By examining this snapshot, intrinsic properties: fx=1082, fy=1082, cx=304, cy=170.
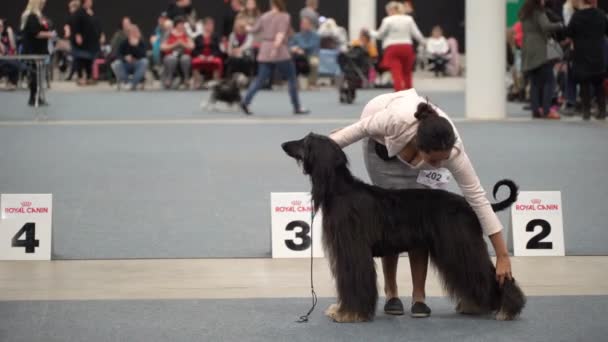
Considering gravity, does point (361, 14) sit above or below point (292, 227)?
above

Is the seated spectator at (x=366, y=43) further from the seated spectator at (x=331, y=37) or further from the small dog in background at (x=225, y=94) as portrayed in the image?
the small dog in background at (x=225, y=94)

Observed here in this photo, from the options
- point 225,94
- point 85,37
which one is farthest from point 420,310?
point 85,37

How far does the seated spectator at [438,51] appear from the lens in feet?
74.9

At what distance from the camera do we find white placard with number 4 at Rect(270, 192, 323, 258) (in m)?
5.73

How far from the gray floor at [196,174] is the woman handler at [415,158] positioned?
1.49 meters

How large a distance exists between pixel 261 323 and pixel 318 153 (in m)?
0.78

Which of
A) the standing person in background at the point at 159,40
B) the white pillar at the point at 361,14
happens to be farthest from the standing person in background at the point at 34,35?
the white pillar at the point at 361,14

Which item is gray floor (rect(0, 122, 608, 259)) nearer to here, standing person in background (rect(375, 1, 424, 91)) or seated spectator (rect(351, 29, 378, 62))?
standing person in background (rect(375, 1, 424, 91))

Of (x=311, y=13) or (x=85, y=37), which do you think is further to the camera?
(x=85, y=37)

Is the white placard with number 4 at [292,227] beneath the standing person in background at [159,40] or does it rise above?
beneath

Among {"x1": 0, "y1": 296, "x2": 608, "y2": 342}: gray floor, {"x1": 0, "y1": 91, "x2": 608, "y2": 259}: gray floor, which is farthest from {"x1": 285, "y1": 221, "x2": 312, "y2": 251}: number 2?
{"x1": 0, "y1": 296, "x2": 608, "y2": 342}: gray floor

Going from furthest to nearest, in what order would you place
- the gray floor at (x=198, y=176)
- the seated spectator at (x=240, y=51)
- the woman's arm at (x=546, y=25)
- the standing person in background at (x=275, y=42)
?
1. the seated spectator at (x=240, y=51)
2. the standing person in background at (x=275, y=42)
3. the woman's arm at (x=546, y=25)
4. the gray floor at (x=198, y=176)

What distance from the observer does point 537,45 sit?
12.6 meters

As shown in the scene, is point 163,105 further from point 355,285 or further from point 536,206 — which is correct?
point 355,285
